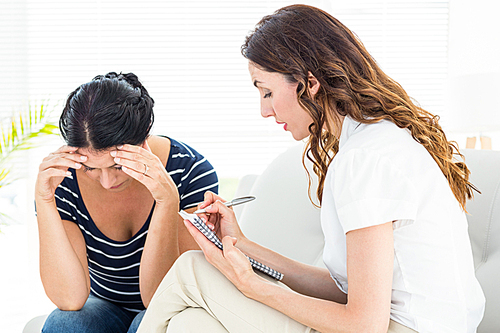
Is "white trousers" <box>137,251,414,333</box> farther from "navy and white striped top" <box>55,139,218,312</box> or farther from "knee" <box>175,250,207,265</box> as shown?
"navy and white striped top" <box>55,139,218,312</box>

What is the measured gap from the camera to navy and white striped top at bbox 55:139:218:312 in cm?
137

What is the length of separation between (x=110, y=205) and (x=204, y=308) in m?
0.58

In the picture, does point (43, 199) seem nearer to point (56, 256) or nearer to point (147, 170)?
point (56, 256)

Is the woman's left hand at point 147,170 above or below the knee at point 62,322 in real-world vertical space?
above

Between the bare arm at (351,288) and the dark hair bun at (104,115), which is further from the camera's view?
the dark hair bun at (104,115)

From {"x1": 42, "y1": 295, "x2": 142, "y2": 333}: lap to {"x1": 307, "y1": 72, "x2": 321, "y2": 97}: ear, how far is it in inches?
30.2

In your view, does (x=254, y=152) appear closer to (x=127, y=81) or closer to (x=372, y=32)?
(x=372, y=32)

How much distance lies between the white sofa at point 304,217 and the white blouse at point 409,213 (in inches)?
16.2

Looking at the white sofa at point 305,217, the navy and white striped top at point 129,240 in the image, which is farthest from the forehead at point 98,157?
Answer: the white sofa at point 305,217

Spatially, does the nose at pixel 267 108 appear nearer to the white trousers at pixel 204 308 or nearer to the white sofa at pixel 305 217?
the white trousers at pixel 204 308

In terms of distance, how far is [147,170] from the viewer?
124 cm

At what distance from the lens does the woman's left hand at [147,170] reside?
3.92 ft

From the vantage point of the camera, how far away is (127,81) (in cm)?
126

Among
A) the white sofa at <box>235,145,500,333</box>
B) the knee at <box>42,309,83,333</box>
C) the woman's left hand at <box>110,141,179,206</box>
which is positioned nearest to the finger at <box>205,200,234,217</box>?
the woman's left hand at <box>110,141,179,206</box>
